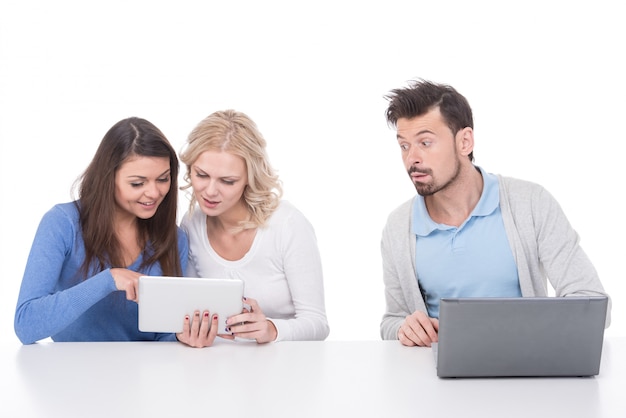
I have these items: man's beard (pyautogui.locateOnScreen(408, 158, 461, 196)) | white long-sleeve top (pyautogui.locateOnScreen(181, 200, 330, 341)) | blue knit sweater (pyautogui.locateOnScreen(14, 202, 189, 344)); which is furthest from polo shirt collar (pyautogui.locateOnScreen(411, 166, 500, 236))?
blue knit sweater (pyautogui.locateOnScreen(14, 202, 189, 344))

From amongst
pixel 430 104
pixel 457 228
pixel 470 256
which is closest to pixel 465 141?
pixel 430 104

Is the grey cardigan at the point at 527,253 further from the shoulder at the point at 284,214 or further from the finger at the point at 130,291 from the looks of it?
the finger at the point at 130,291

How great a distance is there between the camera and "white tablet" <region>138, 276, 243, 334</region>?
2.29 meters

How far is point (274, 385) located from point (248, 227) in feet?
3.55

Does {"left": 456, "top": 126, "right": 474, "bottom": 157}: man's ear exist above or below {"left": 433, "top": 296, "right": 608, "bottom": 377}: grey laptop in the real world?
above

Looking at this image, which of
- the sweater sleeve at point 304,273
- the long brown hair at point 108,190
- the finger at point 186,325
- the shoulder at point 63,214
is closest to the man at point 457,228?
the sweater sleeve at point 304,273

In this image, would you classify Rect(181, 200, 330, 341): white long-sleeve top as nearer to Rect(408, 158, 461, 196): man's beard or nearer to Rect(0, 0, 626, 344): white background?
Rect(408, 158, 461, 196): man's beard

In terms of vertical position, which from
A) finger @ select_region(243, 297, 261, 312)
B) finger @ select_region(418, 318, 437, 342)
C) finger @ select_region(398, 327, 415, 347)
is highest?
finger @ select_region(243, 297, 261, 312)

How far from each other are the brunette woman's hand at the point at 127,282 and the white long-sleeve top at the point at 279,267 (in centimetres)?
55

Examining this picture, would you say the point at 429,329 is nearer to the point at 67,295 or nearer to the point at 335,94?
the point at 67,295

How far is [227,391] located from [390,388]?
15.8 inches

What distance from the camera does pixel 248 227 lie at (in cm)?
291

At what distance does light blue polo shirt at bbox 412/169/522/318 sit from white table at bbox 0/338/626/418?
54cm

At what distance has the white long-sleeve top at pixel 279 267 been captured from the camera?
2859 mm
